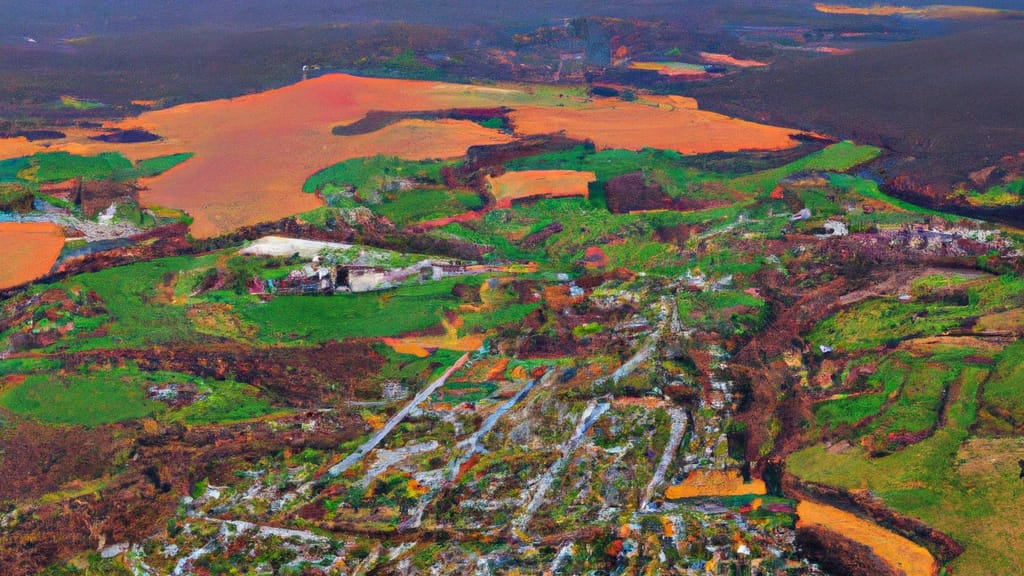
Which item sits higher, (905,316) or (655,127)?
(655,127)

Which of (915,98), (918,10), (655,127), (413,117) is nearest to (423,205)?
(413,117)

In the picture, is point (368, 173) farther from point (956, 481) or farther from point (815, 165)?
point (956, 481)

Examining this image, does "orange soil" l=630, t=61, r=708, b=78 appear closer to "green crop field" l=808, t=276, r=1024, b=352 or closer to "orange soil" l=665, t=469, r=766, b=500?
"green crop field" l=808, t=276, r=1024, b=352

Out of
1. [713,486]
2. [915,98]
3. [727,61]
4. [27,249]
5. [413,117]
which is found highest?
[727,61]

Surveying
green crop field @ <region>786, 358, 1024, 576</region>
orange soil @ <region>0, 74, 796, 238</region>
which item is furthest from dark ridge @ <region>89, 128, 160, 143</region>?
green crop field @ <region>786, 358, 1024, 576</region>

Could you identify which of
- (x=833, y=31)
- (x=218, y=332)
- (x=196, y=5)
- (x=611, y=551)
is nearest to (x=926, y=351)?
(x=611, y=551)

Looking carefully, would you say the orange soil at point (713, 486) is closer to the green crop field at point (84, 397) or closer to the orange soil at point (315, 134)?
the green crop field at point (84, 397)

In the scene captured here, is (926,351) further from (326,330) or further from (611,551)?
(326,330)
